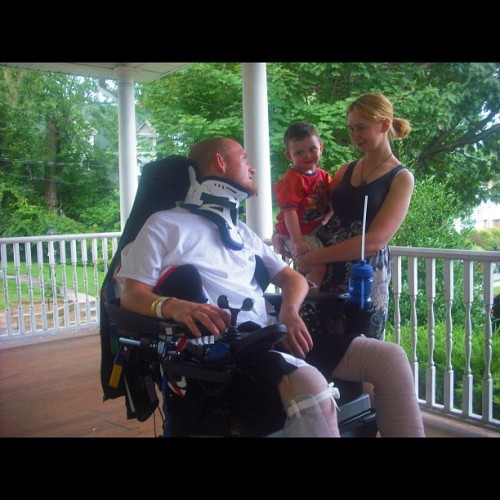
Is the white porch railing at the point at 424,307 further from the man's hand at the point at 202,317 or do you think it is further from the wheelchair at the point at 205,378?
the man's hand at the point at 202,317

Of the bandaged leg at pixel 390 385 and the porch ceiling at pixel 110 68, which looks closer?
the bandaged leg at pixel 390 385

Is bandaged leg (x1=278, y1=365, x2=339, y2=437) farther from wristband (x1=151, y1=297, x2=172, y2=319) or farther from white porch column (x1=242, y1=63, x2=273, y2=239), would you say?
white porch column (x1=242, y1=63, x2=273, y2=239)

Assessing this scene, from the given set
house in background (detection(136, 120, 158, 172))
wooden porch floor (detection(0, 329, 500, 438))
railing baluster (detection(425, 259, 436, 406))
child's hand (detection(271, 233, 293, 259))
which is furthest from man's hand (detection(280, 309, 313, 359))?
house in background (detection(136, 120, 158, 172))

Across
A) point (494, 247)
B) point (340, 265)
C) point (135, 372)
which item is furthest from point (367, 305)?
point (494, 247)

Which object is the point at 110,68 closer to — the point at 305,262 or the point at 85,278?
the point at 85,278

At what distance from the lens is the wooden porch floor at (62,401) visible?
263 centimetres

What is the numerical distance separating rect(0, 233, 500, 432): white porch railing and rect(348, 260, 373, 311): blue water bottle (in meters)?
0.91

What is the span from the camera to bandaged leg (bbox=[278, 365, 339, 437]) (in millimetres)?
1396

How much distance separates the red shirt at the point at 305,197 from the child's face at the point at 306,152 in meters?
0.03

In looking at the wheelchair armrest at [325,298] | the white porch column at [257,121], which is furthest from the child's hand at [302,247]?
the white porch column at [257,121]

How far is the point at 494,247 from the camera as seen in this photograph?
6.18m

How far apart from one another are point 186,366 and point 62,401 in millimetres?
1931
